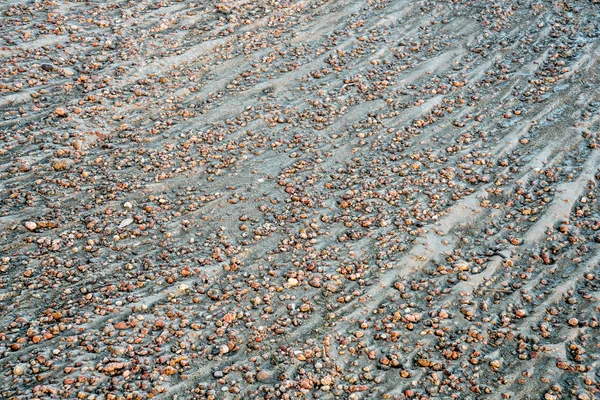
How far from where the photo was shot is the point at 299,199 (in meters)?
4.98

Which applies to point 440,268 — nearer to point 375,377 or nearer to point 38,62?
point 375,377

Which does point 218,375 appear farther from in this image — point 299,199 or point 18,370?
point 299,199

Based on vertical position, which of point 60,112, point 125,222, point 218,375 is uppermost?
point 60,112

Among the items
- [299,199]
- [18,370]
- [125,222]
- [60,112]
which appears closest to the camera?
[18,370]

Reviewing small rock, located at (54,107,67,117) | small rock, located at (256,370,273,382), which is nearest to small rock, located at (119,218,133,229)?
small rock, located at (54,107,67,117)

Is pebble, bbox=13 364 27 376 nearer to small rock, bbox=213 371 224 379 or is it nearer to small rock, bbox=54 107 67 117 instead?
small rock, bbox=213 371 224 379

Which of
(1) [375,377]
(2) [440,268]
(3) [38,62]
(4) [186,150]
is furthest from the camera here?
(3) [38,62]

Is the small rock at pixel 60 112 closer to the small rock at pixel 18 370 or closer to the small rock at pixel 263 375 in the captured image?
the small rock at pixel 18 370

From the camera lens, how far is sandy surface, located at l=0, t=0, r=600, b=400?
12.4 feet

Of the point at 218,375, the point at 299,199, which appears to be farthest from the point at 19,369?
the point at 299,199

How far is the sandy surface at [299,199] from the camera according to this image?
3.78 metres

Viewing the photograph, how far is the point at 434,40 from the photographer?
680cm

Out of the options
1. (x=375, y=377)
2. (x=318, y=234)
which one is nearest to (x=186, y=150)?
(x=318, y=234)

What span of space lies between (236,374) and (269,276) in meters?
0.85
